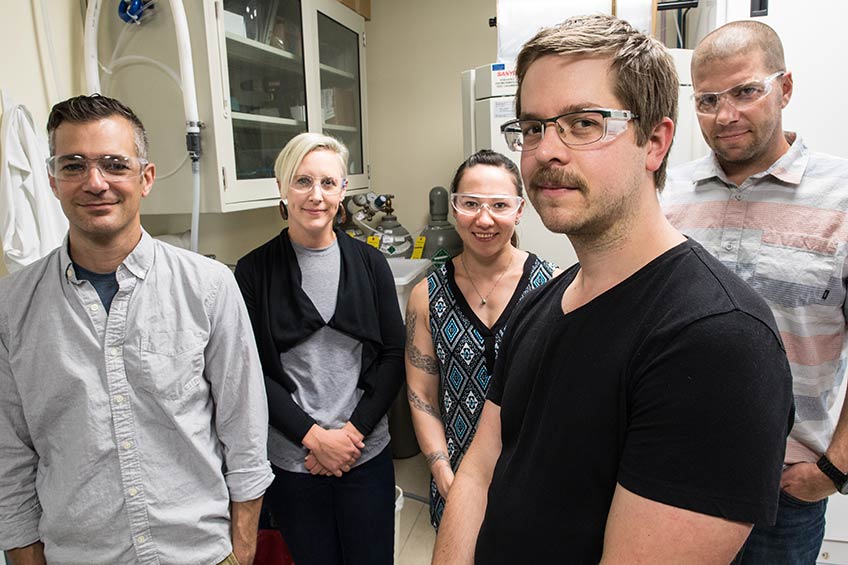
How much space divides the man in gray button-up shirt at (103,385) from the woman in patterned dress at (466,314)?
0.53m

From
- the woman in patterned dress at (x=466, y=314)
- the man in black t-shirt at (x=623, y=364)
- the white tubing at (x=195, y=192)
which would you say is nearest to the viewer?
the man in black t-shirt at (x=623, y=364)

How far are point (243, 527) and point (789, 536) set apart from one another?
113 centimetres

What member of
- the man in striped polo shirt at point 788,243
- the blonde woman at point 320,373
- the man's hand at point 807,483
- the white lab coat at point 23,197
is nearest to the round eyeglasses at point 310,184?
the blonde woman at point 320,373

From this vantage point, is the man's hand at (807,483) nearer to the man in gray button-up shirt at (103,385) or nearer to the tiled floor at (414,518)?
the man in gray button-up shirt at (103,385)

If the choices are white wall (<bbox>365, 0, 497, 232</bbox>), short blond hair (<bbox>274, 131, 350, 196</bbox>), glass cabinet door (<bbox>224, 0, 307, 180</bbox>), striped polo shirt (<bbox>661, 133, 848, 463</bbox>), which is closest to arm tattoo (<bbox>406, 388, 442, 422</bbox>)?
short blond hair (<bbox>274, 131, 350, 196</bbox>)

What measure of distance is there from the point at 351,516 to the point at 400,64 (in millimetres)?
2347

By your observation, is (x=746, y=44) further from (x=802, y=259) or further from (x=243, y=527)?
(x=243, y=527)

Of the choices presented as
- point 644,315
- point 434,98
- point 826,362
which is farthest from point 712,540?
point 434,98

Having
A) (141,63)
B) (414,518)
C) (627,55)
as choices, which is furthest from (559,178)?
(414,518)

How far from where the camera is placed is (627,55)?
675 mm

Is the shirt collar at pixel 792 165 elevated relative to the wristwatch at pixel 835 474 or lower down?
elevated

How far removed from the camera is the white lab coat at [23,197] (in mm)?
1347

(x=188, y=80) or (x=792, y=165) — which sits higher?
(x=188, y=80)

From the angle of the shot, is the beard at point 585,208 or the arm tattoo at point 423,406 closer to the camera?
the beard at point 585,208
